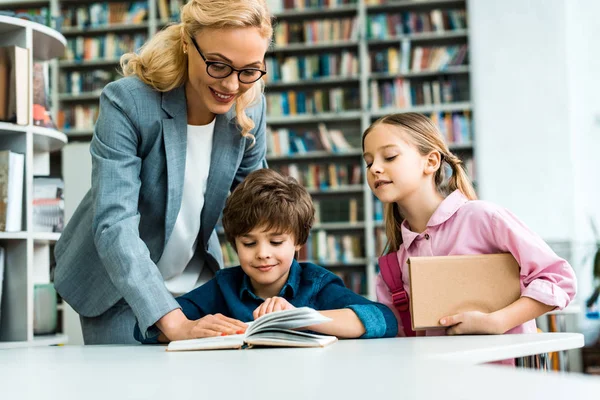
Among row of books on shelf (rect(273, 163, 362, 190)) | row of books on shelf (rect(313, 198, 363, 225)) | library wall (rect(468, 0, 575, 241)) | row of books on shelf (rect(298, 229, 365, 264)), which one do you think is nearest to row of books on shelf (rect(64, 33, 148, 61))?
row of books on shelf (rect(273, 163, 362, 190))

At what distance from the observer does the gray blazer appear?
1.41m

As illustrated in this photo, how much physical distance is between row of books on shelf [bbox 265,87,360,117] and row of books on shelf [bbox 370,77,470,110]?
0.55 ft

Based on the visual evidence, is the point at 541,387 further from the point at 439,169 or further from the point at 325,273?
the point at 439,169

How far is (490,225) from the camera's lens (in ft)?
5.13

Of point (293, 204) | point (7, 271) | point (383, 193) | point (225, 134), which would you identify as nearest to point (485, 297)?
point (383, 193)

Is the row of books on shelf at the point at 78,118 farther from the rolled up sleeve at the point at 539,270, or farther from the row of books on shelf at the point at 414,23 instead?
the rolled up sleeve at the point at 539,270

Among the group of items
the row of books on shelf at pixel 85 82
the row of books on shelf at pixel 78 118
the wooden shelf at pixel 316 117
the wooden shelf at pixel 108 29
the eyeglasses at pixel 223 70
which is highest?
the wooden shelf at pixel 108 29

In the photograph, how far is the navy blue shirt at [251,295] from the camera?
1557 millimetres

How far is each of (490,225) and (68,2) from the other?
206 inches

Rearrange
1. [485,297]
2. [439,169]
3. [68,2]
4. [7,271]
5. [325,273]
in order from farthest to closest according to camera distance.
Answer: [68,2] → [7,271] → [439,169] → [325,273] → [485,297]

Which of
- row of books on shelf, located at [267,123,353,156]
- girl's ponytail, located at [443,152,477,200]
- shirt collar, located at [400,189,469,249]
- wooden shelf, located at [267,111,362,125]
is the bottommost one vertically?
shirt collar, located at [400,189,469,249]

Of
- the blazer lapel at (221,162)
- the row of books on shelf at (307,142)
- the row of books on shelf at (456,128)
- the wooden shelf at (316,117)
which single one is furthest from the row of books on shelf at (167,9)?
the blazer lapel at (221,162)

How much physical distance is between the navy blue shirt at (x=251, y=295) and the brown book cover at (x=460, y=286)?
85 mm

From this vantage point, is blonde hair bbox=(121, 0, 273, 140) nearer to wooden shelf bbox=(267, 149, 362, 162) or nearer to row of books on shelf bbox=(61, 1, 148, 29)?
wooden shelf bbox=(267, 149, 362, 162)
